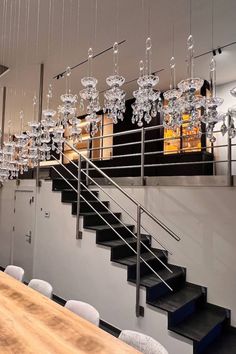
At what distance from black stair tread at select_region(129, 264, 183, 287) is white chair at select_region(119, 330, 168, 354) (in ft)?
4.72

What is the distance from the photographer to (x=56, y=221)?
14.9ft

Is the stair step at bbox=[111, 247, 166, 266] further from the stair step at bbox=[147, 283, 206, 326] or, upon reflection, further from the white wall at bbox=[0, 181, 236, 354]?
the stair step at bbox=[147, 283, 206, 326]

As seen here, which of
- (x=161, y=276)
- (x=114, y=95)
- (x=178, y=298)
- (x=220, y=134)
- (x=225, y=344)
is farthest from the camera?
(x=220, y=134)

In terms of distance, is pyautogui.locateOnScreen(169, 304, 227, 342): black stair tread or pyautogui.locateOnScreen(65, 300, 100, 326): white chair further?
pyautogui.locateOnScreen(169, 304, 227, 342): black stair tread

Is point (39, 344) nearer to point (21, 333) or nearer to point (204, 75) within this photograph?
point (21, 333)

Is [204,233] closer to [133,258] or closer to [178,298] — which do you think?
[178,298]

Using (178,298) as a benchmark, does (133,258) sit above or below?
above

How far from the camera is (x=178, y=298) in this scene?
3.18 m

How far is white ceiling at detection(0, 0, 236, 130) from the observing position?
372 cm

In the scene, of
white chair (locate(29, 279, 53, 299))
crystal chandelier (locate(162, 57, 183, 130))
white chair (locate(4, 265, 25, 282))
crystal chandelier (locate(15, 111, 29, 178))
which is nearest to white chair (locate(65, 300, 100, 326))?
white chair (locate(29, 279, 53, 299))

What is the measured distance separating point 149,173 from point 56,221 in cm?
298

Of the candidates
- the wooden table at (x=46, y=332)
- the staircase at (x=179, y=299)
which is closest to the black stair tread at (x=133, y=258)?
the staircase at (x=179, y=299)

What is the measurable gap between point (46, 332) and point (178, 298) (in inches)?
79.8

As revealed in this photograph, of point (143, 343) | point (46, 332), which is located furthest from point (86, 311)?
point (143, 343)
